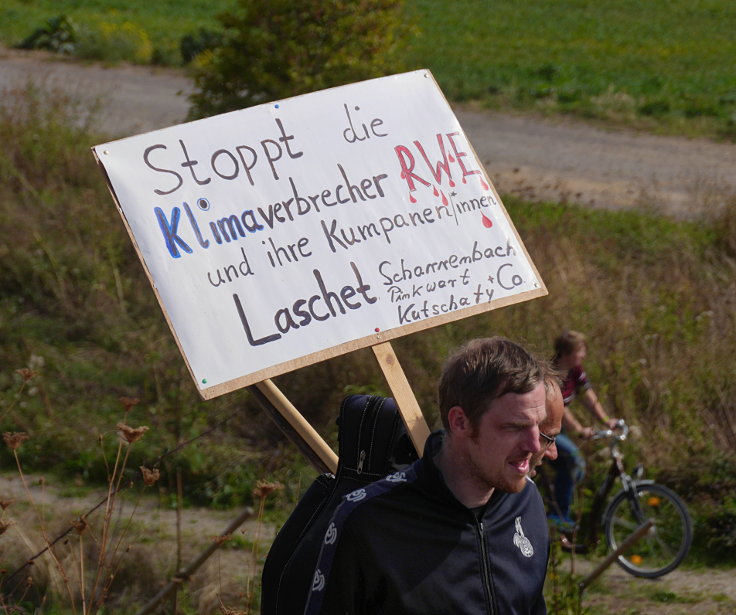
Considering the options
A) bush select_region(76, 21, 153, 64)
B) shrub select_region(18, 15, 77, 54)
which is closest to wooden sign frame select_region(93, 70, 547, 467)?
bush select_region(76, 21, 153, 64)

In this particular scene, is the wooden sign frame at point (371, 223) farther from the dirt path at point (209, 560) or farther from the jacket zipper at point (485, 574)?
the dirt path at point (209, 560)

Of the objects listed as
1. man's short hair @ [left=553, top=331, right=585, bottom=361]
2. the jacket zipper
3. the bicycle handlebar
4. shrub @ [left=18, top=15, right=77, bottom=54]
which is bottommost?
the bicycle handlebar

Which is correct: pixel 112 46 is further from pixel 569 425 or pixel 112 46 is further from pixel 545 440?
pixel 545 440

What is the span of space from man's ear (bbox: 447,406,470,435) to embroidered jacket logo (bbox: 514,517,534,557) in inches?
10.8

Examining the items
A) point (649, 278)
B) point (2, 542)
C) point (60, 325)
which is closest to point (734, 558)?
point (649, 278)

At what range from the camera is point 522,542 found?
2336mm

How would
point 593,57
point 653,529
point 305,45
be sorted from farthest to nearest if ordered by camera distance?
point 593,57
point 305,45
point 653,529

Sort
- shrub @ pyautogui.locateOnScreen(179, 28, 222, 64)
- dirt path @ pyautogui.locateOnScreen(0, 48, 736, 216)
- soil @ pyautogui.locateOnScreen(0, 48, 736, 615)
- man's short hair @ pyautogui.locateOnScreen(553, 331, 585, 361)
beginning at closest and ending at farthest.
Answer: soil @ pyautogui.locateOnScreen(0, 48, 736, 615) → man's short hair @ pyautogui.locateOnScreen(553, 331, 585, 361) → dirt path @ pyautogui.locateOnScreen(0, 48, 736, 216) → shrub @ pyautogui.locateOnScreen(179, 28, 222, 64)

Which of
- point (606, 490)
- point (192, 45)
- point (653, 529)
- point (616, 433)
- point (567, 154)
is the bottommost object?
point (653, 529)

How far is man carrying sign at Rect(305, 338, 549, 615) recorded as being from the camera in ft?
6.98

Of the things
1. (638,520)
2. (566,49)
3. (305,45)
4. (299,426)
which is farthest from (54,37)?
(299,426)

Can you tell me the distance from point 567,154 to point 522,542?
12.1 metres

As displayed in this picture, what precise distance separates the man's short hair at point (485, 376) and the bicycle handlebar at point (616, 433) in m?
3.86

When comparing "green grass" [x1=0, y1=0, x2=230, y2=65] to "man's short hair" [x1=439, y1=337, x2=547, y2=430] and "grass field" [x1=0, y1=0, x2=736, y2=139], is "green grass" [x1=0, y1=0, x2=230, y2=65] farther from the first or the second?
"man's short hair" [x1=439, y1=337, x2=547, y2=430]
